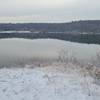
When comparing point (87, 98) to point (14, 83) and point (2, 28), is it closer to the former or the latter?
point (14, 83)

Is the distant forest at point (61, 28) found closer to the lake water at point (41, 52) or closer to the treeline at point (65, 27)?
the treeline at point (65, 27)

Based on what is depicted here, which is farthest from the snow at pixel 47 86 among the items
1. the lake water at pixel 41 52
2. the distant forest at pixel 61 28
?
the distant forest at pixel 61 28

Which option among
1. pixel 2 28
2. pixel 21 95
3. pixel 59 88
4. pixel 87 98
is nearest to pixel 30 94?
pixel 21 95

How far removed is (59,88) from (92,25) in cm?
11100

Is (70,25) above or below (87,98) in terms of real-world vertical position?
below

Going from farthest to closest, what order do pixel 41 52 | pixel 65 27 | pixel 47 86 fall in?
pixel 65 27, pixel 41 52, pixel 47 86

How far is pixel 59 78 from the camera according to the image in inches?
420

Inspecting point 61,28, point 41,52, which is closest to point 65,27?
point 61,28

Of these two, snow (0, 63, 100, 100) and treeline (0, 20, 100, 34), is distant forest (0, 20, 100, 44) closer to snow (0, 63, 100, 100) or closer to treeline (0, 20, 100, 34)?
treeline (0, 20, 100, 34)

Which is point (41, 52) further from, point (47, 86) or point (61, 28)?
point (61, 28)

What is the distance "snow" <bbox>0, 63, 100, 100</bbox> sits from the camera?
8.89 m

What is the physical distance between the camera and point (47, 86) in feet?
31.9

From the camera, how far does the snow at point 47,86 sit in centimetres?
889

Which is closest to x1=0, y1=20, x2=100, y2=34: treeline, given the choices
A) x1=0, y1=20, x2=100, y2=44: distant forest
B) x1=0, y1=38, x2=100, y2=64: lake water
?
x1=0, y1=20, x2=100, y2=44: distant forest
